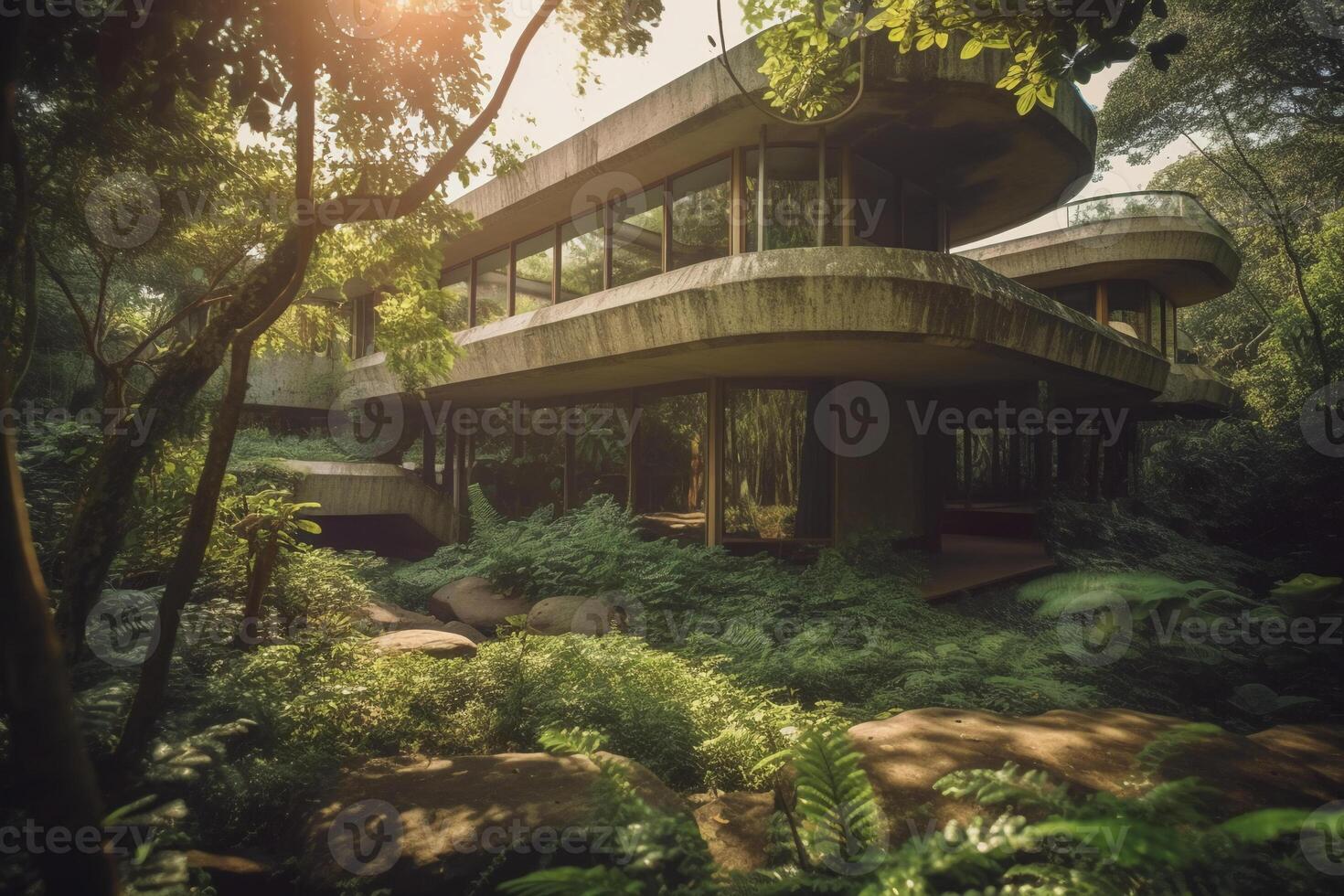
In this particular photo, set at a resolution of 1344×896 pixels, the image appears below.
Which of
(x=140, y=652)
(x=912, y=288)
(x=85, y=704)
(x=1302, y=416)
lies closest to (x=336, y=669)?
(x=140, y=652)

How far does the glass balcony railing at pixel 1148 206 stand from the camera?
15.3 meters

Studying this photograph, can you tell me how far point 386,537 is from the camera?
1628 cm

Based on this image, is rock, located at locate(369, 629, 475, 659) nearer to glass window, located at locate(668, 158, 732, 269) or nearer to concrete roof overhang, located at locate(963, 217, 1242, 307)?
glass window, located at locate(668, 158, 732, 269)

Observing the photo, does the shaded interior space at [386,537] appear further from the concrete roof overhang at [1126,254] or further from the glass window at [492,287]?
the concrete roof overhang at [1126,254]

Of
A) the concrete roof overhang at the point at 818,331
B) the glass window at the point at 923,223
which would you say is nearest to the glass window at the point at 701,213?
the concrete roof overhang at the point at 818,331

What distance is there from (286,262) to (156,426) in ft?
3.77

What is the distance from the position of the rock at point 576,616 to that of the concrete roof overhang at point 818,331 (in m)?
3.48

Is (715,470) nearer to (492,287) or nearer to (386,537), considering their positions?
(492,287)

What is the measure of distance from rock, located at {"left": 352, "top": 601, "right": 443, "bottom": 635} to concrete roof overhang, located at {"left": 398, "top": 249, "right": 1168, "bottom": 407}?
4.27 meters

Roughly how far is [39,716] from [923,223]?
12253 millimetres

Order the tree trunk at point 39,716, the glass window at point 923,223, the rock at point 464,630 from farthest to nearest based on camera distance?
the glass window at point 923,223
the rock at point 464,630
the tree trunk at point 39,716

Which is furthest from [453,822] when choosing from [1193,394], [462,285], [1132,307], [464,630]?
[1193,394]

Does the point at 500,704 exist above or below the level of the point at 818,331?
below

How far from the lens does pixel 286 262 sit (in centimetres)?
379
